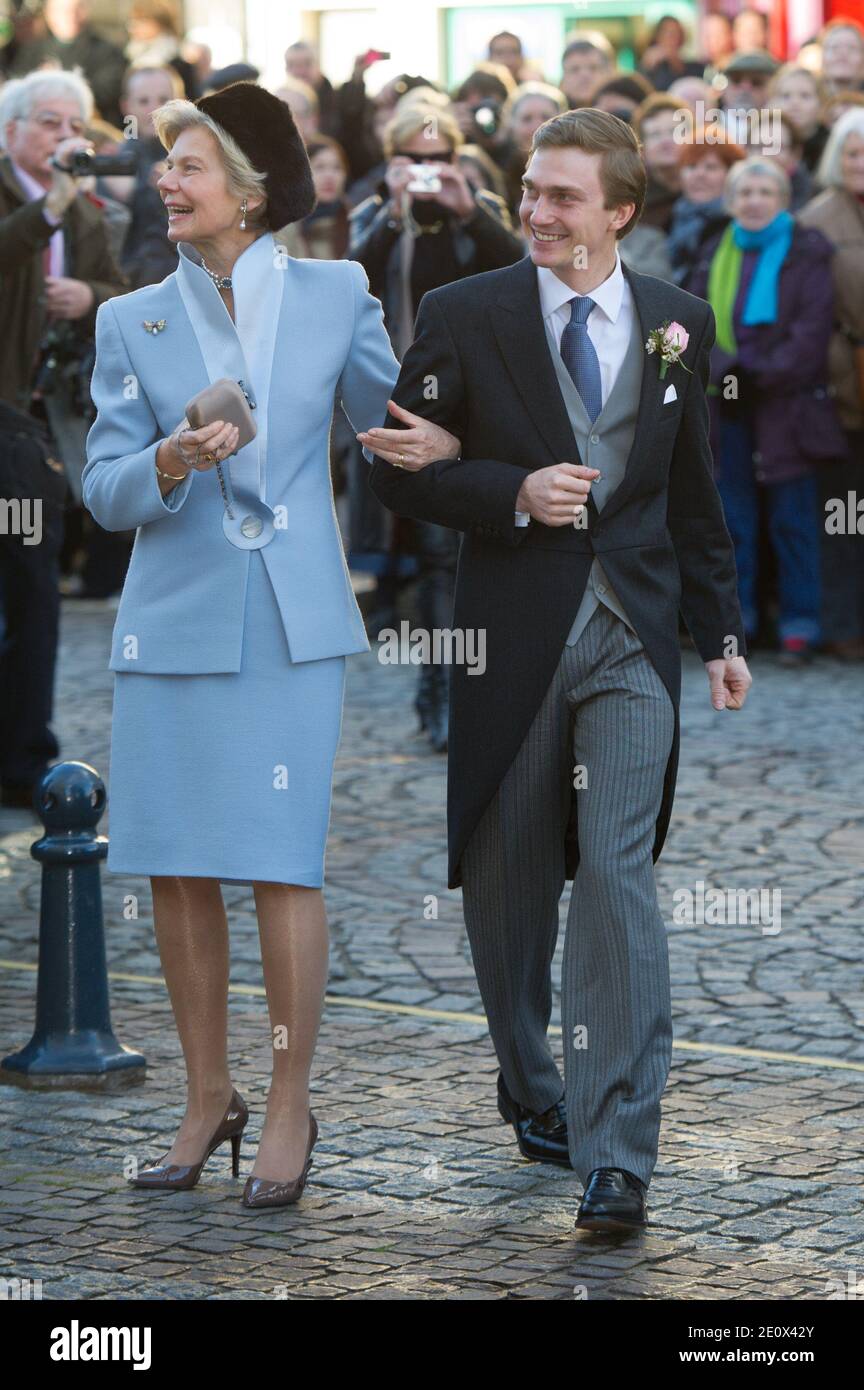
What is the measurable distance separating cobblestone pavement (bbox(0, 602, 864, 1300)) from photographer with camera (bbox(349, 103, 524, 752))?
109 cm

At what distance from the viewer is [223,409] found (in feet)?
15.5

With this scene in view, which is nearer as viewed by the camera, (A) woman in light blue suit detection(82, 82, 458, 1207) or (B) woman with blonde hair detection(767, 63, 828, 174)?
(A) woman in light blue suit detection(82, 82, 458, 1207)

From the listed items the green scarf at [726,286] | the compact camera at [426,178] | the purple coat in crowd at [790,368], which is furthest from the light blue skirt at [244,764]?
the green scarf at [726,286]

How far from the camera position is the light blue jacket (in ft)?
16.4

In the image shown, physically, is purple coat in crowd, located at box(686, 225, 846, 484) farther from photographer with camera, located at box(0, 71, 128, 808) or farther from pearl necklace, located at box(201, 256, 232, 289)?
pearl necklace, located at box(201, 256, 232, 289)

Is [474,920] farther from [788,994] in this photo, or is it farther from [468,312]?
[788,994]

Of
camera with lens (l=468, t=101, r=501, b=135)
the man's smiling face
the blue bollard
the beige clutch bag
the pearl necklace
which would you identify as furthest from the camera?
camera with lens (l=468, t=101, r=501, b=135)

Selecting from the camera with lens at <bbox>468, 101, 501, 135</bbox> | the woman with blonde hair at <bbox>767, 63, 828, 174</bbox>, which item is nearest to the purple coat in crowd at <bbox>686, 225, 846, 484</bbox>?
the woman with blonde hair at <bbox>767, 63, 828, 174</bbox>

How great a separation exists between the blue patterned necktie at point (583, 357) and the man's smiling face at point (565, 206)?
0.32 ft

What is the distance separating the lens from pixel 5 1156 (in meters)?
5.34

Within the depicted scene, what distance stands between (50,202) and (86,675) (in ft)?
11.9

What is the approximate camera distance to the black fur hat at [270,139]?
502 cm

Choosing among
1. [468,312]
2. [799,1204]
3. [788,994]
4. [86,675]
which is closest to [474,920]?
[799,1204]

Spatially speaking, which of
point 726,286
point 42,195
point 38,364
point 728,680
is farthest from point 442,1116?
point 726,286
